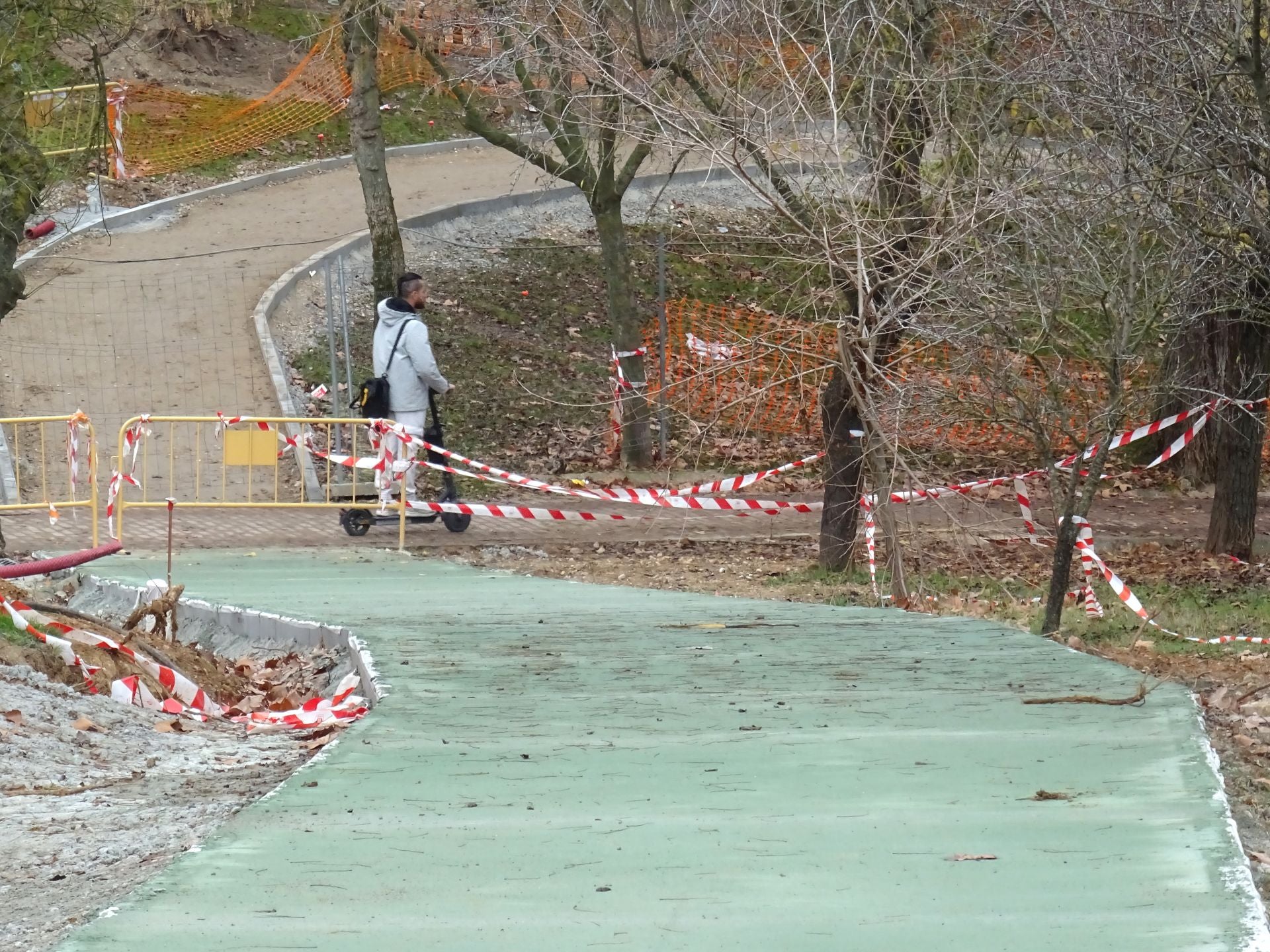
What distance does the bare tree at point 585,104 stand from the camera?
13.0 metres

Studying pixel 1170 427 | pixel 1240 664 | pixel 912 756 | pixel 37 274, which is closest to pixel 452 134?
pixel 37 274

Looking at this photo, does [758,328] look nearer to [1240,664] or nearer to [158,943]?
[1240,664]

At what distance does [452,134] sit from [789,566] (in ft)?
62.7

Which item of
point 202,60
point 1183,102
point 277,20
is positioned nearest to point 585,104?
point 1183,102

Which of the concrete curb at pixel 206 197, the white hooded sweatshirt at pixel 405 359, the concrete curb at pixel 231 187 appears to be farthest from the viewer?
the concrete curb at pixel 231 187

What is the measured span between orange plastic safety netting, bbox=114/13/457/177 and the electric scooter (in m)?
12.7

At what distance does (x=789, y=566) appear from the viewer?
14.1 m

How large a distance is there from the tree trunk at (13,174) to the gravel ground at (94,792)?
14.8ft

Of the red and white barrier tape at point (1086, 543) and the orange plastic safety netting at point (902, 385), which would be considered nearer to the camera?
the red and white barrier tape at point (1086, 543)

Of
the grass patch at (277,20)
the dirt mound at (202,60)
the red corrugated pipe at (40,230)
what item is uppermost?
the grass patch at (277,20)

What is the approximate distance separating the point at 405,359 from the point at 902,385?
15.4 feet

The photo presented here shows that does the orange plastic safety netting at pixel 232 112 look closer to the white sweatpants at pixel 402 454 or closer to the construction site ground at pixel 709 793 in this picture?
the white sweatpants at pixel 402 454

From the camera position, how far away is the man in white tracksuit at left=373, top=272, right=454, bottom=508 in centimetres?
1416

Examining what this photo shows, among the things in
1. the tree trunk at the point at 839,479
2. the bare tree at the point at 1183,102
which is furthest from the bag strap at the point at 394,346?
the bare tree at the point at 1183,102
